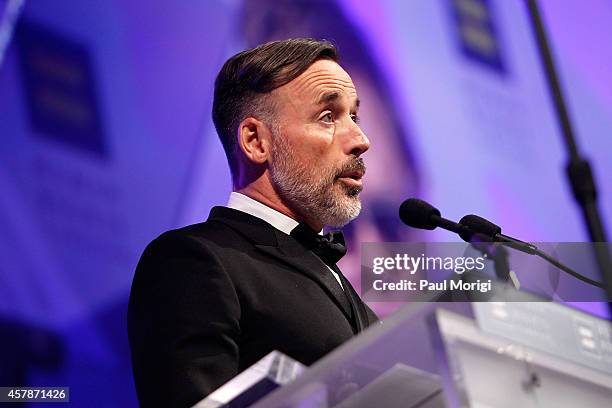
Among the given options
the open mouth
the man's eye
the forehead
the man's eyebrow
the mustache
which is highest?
the forehead

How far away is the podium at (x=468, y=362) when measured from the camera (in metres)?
0.90

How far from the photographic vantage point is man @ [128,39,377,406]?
161 centimetres

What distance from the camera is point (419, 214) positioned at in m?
1.82

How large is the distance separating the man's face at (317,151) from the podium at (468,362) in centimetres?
113

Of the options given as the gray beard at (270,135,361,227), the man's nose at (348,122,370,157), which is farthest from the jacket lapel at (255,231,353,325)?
the man's nose at (348,122,370,157)

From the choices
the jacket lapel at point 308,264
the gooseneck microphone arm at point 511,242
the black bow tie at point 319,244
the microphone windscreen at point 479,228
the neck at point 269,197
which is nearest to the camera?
the gooseneck microphone arm at point 511,242

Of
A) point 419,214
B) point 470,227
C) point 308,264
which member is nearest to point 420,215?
point 419,214

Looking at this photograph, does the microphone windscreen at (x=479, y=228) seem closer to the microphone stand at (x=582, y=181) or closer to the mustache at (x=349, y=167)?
the microphone stand at (x=582, y=181)

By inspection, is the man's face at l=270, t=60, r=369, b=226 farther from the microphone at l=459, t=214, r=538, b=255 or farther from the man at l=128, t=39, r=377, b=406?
the microphone at l=459, t=214, r=538, b=255

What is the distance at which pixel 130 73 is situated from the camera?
3346mm

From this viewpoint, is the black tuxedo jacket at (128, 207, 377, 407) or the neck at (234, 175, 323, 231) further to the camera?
the neck at (234, 175, 323, 231)

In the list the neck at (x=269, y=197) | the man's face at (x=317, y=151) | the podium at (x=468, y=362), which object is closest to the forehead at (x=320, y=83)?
the man's face at (x=317, y=151)

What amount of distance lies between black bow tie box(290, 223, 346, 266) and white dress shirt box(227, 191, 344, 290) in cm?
2

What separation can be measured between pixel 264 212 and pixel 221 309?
0.51 meters
